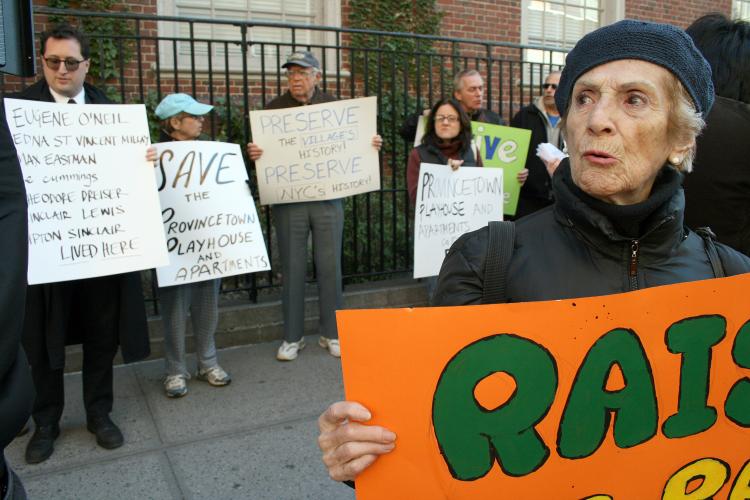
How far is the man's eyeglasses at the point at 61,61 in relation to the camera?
3.37m

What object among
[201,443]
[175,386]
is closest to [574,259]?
[201,443]

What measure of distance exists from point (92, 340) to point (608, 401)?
3005mm

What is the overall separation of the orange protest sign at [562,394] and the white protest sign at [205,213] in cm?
307

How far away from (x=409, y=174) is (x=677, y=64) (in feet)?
12.9

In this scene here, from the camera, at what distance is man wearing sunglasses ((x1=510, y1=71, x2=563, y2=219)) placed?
5.73 meters

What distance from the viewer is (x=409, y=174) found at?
522 cm

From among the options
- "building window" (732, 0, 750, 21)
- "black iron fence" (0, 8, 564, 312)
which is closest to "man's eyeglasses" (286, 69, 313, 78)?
"black iron fence" (0, 8, 564, 312)

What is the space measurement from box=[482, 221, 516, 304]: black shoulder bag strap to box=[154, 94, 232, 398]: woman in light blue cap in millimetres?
3060

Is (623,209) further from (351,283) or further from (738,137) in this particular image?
(351,283)

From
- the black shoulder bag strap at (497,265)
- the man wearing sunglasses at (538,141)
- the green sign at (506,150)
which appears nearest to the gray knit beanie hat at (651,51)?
the black shoulder bag strap at (497,265)

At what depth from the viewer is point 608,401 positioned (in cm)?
126

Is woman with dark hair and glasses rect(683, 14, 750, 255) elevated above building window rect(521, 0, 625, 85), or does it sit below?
below

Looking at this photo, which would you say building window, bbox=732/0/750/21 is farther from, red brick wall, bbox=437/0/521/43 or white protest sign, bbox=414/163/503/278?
white protest sign, bbox=414/163/503/278

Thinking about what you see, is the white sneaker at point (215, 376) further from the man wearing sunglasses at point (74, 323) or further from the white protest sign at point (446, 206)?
the white protest sign at point (446, 206)
